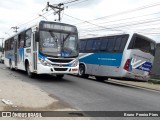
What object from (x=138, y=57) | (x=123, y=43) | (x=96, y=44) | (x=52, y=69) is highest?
(x=123, y=43)

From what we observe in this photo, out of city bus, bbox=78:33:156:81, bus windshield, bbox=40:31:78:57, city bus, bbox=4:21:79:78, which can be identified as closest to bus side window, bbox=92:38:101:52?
city bus, bbox=78:33:156:81

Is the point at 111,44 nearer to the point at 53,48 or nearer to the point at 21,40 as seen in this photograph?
the point at 53,48

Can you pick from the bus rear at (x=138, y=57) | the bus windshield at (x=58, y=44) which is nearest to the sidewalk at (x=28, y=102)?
the bus windshield at (x=58, y=44)

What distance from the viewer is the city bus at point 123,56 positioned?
1716cm

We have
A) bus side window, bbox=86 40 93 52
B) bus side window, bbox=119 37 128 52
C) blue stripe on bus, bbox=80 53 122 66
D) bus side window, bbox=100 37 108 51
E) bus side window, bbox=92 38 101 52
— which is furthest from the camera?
bus side window, bbox=86 40 93 52

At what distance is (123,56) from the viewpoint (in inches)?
679

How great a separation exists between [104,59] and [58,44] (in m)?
4.57

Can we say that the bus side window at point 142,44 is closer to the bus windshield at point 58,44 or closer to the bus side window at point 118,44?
the bus side window at point 118,44

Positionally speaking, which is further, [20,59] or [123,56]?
[20,59]

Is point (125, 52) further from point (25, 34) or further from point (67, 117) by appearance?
point (67, 117)

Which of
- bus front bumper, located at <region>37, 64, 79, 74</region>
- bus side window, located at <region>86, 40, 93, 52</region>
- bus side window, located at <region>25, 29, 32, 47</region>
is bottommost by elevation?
bus front bumper, located at <region>37, 64, 79, 74</region>

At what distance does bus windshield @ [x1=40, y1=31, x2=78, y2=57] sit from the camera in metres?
15.5

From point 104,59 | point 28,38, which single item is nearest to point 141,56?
point 104,59

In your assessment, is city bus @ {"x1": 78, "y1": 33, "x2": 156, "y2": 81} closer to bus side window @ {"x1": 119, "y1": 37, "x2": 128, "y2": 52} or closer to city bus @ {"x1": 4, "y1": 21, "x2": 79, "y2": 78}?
bus side window @ {"x1": 119, "y1": 37, "x2": 128, "y2": 52}
